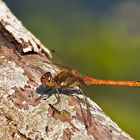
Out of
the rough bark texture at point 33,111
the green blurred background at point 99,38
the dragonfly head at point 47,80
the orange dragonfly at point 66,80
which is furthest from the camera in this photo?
the green blurred background at point 99,38

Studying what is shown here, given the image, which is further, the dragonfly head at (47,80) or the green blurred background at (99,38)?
the green blurred background at (99,38)

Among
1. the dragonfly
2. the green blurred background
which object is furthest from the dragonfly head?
the green blurred background

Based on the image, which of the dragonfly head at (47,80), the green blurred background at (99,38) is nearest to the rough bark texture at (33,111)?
the dragonfly head at (47,80)

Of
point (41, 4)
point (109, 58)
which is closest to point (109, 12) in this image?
point (41, 4)

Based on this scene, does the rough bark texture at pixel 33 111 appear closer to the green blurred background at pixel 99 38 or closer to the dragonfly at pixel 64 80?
the dragonfly at pixel 64 80

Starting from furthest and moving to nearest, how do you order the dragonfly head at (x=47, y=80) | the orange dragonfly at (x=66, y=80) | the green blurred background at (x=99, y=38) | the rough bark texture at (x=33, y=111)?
the green blurred background at (x=99, y=38) < the orange dragonfly at (x=66, y=80) < the dragonfly head at (x=47, y=80) < the rough bark texture at (x=33, y=111)

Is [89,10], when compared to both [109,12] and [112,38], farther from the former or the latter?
[112,38]
